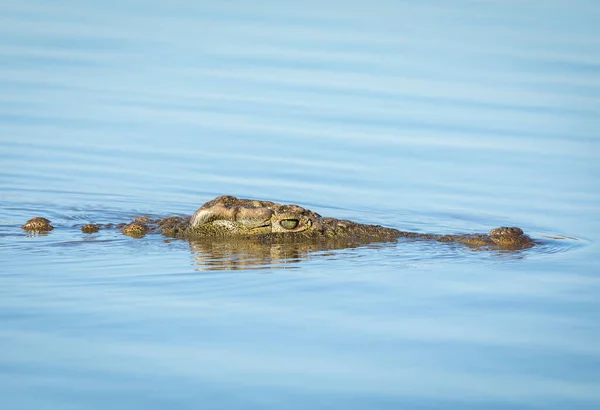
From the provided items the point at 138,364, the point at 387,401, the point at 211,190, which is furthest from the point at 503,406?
the point at 211,190

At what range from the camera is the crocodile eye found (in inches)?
524

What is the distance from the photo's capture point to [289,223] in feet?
43.7

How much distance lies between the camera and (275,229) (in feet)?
43.8

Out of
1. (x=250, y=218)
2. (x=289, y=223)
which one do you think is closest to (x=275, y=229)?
(x=289, y=223)

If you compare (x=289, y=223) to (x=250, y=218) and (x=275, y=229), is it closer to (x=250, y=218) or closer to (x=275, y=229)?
(x=275, y=229)

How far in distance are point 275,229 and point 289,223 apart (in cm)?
17

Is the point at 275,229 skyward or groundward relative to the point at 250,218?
groundward

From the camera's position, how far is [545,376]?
8.86 m

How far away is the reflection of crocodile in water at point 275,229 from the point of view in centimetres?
1326

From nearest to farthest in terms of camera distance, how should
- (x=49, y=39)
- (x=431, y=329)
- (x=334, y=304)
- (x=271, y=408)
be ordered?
1. (x=271, y=408)
2. (x=431, y=329)
3. (x=334, y=304)
4. (x=49, y=39)

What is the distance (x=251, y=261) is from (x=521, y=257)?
9.61 feet

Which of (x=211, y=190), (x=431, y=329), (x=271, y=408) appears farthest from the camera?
(x=211, y=190)

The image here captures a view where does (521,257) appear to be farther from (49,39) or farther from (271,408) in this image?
(49,39)

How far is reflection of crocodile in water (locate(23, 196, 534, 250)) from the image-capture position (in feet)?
43.5
